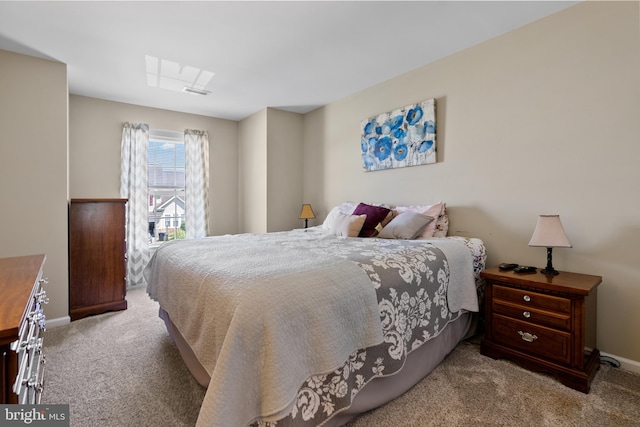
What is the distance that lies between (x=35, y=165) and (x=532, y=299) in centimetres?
430

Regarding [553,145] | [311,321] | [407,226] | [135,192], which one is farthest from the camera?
[135,192]

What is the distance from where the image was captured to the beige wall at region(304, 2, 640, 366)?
1.94 m

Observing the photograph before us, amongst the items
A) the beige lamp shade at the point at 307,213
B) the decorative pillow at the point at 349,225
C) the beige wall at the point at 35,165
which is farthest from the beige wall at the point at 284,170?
the beige wall at the point at 35,165

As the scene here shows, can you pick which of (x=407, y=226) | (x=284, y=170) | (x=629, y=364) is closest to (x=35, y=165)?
(x=284, y=170)

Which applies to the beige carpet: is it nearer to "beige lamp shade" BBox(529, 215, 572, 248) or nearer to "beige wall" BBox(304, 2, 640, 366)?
"beige wall" BBox(304, 2, 640, 366)

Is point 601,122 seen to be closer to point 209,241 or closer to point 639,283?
point 639,283

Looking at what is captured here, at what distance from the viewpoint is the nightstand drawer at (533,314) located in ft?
5.79

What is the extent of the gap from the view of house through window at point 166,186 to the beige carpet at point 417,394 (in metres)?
2.29

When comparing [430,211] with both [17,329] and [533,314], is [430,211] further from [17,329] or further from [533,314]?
[17,329]

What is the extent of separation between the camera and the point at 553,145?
2.22 meters

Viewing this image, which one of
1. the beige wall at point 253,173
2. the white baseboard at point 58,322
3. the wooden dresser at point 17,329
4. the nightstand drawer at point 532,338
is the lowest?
the white baseboard at point 58,322

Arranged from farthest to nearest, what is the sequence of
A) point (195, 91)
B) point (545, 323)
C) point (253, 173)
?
point (253, 173) < point (195, 91) < point (545, 323)

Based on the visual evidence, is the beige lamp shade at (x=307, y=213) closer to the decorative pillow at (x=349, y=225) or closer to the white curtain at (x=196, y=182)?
the decorative pillow at (x=349, y=225)

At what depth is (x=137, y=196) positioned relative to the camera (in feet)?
13.2
